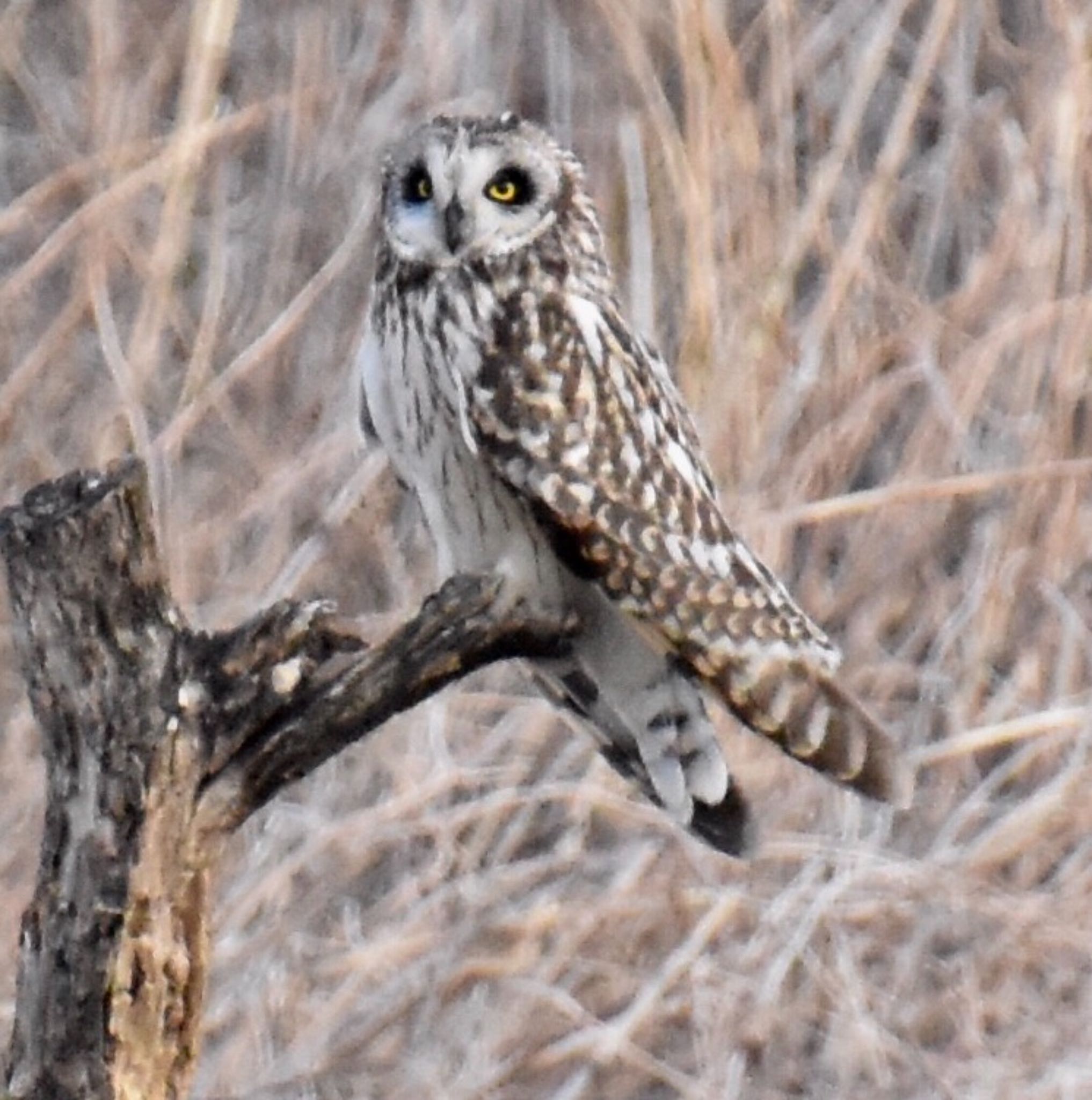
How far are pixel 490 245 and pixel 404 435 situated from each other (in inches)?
8.3

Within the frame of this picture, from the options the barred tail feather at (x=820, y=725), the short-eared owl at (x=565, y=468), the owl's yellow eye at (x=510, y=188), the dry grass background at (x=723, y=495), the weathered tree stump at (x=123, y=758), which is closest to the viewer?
the weathered tree stump at (x=123, y=758)

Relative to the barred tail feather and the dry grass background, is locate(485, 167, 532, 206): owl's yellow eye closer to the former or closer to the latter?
the barred tail feather

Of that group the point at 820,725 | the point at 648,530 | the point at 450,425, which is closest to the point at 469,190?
the point at 450,425

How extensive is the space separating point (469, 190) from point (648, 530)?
372mm

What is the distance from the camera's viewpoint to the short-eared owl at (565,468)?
2.18 m

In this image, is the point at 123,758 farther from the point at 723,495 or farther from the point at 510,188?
the point at 723,495

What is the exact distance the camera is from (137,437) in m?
3.00

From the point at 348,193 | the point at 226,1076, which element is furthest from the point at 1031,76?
the point at 226,1076

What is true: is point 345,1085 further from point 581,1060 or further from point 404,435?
point 404,435

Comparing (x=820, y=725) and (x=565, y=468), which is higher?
(x=565, y=468)

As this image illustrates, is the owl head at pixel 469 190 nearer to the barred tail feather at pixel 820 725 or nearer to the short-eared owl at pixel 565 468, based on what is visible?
the short-eared owl at pixel 565 468

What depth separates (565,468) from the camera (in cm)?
219

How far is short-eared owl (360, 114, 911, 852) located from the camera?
2182 millimetres

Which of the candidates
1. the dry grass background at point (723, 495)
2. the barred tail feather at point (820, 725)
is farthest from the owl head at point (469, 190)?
the dry grass background at point (723, 495)
